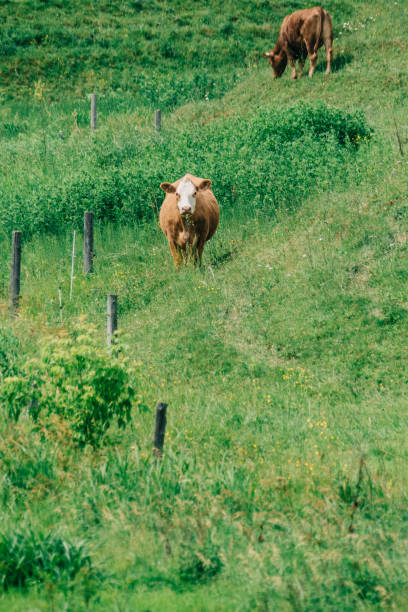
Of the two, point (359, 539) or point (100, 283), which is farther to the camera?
point (100, 283)

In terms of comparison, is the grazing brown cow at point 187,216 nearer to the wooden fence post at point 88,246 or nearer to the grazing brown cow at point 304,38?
the wooden fence post at point 88,246

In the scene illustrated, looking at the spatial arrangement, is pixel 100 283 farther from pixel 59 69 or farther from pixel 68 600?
pixel 59 69

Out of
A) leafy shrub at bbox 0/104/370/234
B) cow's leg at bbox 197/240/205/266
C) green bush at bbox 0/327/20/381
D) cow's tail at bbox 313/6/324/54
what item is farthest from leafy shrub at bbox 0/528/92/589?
cow's tail at bbox 313/6/324/54

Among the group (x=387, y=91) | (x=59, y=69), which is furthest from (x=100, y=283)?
(x=59, y=69)

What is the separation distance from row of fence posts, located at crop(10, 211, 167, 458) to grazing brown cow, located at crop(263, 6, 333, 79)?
13.4m

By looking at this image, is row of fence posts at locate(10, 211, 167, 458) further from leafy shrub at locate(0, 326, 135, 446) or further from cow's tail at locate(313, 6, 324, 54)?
cow's tail at locate(313, 6, 324, 54)

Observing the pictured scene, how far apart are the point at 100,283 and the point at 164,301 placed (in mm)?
1906

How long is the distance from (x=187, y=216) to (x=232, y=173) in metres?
4.11

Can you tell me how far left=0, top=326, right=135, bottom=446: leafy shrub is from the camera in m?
6.82

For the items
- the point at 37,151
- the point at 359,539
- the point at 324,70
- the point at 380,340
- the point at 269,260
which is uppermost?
the point at 324,70

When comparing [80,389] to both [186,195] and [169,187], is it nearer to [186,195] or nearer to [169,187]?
[186,195]

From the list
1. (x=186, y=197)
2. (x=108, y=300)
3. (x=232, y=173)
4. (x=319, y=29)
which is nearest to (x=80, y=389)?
(x=108, y=300)

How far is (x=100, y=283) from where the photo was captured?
555 inches

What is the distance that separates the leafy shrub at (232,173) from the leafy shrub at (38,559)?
11409mm
